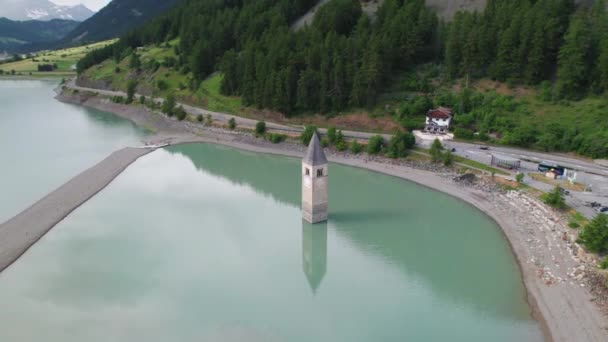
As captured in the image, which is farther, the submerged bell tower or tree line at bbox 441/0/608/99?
tree line at bbox 441/0/608/99

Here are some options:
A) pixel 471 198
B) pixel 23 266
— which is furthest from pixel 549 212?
pixel 23 266

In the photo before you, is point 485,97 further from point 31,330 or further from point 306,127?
point 31,330

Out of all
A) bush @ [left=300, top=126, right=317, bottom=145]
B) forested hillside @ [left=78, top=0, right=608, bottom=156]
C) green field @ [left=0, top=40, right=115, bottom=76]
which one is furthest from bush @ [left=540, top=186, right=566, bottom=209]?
green field @ [left=0, top=40, right=115, bottom=76]

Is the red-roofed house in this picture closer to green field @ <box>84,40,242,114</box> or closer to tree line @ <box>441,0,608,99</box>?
tree line @ <box>441,0,608,99</box>

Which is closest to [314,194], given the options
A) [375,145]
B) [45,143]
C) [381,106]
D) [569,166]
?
[375,145]

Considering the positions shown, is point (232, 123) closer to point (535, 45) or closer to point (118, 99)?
point (118, 99)

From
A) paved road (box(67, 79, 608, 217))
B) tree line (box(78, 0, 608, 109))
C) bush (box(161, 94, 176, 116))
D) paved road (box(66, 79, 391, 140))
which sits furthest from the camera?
bush (box(161, 94, 176, 116))

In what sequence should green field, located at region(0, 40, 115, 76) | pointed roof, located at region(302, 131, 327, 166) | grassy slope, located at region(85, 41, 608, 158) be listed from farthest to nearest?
green field, located at region(0, 40, 115, 76) < grassy slope, located at region(85, 41, 608, 158) < pointed roof, located at region(302, 131, 327, 166)
